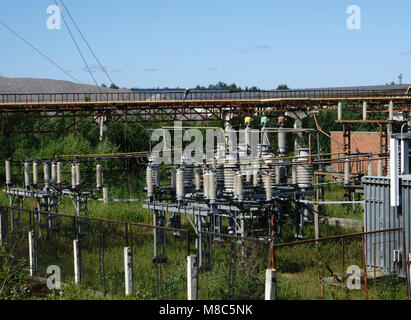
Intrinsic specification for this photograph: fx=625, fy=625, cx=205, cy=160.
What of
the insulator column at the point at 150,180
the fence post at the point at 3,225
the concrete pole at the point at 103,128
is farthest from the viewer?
the concrete pole at the point at 103,128

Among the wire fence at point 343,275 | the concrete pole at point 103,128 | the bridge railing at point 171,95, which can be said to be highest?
the bridge railing at point 171,95

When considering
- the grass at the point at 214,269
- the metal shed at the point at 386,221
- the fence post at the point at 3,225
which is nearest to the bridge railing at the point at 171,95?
the grass at the point at 214,269

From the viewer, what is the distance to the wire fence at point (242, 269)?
14.1 m

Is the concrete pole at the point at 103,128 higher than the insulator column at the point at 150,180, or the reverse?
the concrete pole at the point at 103,128

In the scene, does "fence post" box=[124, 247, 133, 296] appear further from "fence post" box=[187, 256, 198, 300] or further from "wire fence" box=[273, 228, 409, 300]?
"wire fence" box=[273, 228, 409, 300]

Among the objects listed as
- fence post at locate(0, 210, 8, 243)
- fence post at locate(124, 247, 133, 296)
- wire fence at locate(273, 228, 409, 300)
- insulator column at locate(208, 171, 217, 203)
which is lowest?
wire fence at locate(273, 228, 409, 300)

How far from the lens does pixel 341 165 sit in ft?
127

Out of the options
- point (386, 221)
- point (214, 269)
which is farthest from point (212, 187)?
point (386, 221)

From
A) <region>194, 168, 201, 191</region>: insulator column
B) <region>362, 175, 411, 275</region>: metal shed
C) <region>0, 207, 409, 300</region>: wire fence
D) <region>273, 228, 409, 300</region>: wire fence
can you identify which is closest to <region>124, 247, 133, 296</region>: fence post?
<region>0, 207, 409, 300</region>: wire fence

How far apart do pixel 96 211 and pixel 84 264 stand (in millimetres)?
9982

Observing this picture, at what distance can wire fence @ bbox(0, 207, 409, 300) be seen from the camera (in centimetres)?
1412

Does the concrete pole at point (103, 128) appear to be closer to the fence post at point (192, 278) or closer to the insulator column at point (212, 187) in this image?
the insulator column at point (212, 187)

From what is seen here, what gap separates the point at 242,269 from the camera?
1410 centimetres
